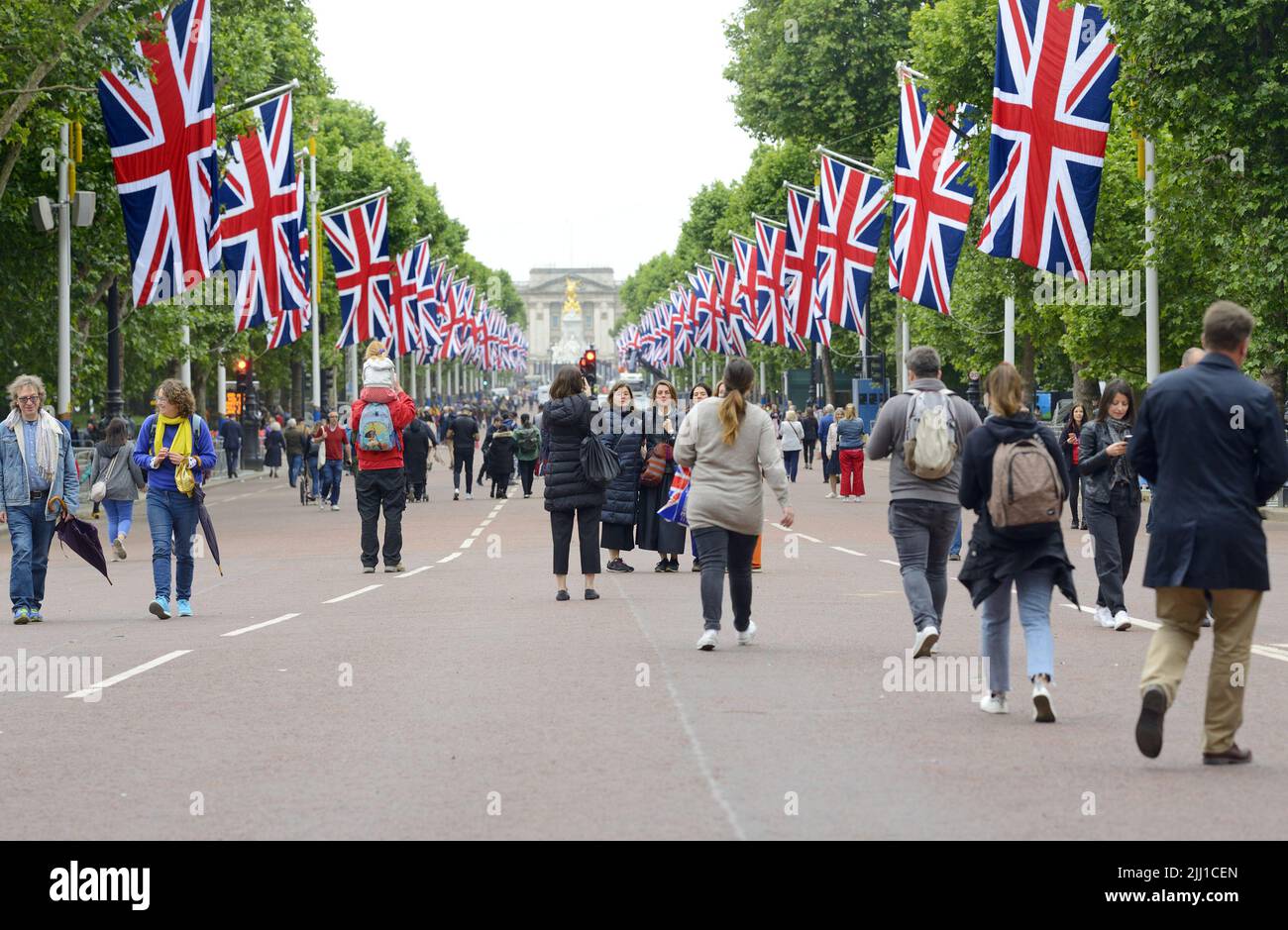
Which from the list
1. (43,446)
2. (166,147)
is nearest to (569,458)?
(43,446)

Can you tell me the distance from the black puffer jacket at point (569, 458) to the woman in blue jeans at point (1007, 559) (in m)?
6.92

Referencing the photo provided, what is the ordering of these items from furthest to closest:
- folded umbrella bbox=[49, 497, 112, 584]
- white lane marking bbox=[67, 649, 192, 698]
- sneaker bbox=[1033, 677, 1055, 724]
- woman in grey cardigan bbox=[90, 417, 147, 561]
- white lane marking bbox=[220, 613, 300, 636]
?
woman in grey cardigan bbox=[90, 417, 147, 561]
folded umbrella bbox=[49, 497, 112, 584]
white lane marking bbox=[220, 613, 300, 636]
white lane marking bbox=[67, 649, 192, 698]
sneaker bbox=[1033, 677, 1055, 724]

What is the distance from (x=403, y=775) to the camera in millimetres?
8078

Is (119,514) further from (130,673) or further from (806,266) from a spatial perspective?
(806,266)

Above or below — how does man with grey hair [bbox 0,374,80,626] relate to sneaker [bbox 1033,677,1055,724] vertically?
above

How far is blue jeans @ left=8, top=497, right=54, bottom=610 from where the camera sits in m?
15.7

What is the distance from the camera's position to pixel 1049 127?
90.0ft

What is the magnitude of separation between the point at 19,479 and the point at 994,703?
9087mm

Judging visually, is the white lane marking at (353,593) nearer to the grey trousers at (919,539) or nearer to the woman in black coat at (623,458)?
the woman in black coat at (623,458)

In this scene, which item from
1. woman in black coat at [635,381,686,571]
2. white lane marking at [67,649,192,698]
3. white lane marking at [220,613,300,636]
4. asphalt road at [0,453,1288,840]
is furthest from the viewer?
woman in black coat at [635,381,686,571]

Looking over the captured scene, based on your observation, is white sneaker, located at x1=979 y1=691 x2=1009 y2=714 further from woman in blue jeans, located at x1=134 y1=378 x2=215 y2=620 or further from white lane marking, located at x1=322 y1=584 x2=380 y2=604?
white lane marking, located at x1=322 y1=584 x2=380 y2=604

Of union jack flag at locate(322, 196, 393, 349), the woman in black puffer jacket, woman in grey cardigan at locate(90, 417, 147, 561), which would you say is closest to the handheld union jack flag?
union jack flag at locate(322, 196, 393, 349)
